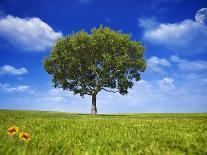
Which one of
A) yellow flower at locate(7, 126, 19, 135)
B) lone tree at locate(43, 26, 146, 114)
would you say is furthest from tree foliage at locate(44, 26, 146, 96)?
yellow flower at locate(7, 126, 19, 135)

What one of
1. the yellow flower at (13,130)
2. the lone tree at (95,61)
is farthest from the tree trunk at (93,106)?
the yellow flower at (13,130)

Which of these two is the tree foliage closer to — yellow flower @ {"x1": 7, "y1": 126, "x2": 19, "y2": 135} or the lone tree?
the lone tree

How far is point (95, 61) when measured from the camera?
59625mm

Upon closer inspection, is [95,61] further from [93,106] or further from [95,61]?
[93,106]

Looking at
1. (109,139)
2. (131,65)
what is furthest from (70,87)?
(109,139)

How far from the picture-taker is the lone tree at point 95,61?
5794cm

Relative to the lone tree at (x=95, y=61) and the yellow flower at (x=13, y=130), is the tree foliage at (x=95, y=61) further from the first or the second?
the yellow flower at (x=13, y=130)

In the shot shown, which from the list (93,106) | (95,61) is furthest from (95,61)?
(93,106)

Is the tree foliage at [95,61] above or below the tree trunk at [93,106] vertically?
above

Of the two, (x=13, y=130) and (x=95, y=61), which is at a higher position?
(x=95, y=61)

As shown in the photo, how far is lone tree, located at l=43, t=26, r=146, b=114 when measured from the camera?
190ft

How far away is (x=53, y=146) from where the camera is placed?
911cm

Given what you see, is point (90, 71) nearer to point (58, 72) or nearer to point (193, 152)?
point (58, 72)

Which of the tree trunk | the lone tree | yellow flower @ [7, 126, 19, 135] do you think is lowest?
yellow flower @ [7, 126, 19, 135]
